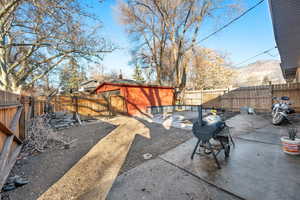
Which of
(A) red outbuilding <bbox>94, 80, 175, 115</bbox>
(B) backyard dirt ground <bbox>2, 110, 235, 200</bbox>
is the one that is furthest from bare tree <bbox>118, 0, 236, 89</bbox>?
(B) backyard dirt ground <bbox>2, 110, 235, 200</bbox>

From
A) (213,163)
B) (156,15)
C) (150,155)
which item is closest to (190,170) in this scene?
(213,163)

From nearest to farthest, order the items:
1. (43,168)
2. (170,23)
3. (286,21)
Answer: (43,168)
(286,21)
(170,23)

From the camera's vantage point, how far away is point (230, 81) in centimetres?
1994

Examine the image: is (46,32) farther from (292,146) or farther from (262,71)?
(262,71)

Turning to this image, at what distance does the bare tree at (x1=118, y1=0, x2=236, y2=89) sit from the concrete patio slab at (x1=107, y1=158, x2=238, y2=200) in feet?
37.1

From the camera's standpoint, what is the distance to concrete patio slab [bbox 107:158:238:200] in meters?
1.75

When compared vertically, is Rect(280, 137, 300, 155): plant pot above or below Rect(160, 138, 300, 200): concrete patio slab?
above

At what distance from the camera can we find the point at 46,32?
5992 mm

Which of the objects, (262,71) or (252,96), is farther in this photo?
(262,71)

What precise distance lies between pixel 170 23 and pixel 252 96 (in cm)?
1002

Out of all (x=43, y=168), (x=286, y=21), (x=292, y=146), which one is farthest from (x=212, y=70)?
(x=43, y=168)

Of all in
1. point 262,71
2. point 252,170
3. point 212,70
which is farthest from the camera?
point 262,71

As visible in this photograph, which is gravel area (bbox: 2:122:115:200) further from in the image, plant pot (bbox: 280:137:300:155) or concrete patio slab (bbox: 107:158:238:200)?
plant pot (bbox: 280:137:300:155)

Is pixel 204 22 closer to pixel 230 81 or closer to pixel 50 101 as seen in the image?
pixel 230 81
